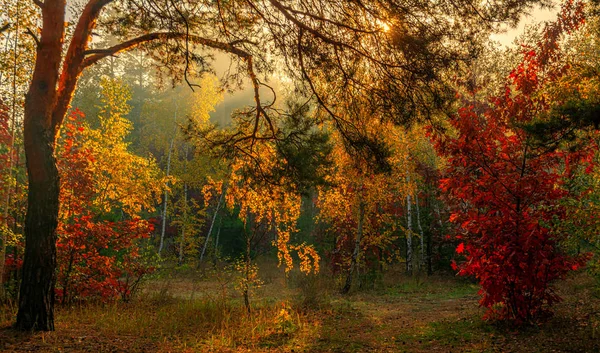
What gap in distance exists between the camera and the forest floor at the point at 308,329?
524 cm

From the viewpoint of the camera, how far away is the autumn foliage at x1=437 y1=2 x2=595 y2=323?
234 inches

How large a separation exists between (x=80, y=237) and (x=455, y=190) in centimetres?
709

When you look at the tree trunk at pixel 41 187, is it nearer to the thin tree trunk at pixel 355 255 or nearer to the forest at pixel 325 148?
the forest at pixel 325 148

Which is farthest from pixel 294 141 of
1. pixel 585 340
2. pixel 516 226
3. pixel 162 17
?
pixel 585 340

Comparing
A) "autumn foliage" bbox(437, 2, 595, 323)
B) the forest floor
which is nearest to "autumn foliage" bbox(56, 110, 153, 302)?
the forest floor

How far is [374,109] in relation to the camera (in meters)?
5.36

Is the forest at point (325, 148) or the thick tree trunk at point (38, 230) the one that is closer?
the forest at point (325, 148)

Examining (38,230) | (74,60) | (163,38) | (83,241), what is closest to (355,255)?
(83,241)

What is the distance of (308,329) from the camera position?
677 cm

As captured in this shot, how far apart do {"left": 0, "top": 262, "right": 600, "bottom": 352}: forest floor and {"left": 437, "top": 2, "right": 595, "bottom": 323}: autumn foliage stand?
2.14 feet

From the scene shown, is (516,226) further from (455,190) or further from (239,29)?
(239,29)

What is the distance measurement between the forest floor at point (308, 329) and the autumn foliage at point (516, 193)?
25.7 inches

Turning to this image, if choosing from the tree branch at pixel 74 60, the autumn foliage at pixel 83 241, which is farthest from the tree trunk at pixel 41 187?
the autumn foliage at pixel 83 241

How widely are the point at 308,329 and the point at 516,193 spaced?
3845 millimetres
